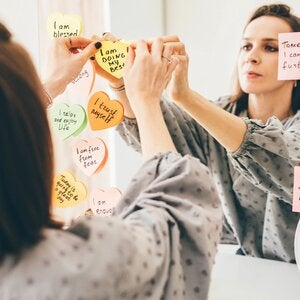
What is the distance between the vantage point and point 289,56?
3.30 feet

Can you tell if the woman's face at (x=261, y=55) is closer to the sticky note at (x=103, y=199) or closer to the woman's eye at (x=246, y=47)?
the woman's eye at (x=246, y=47)

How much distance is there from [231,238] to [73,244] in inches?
27.5

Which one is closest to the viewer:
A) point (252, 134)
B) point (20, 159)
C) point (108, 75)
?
point (20, 159)

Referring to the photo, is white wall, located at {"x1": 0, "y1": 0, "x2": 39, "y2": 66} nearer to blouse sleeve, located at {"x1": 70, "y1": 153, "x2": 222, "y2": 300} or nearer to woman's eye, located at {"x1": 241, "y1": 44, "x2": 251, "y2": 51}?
woman's eye, located at {"x1": 241, "y1": 44, "x2": 251, "y2": 51}

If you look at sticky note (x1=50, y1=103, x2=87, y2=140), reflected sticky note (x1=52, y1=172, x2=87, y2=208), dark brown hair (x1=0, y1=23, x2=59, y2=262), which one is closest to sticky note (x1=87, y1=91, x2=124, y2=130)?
sticky note (x1=50, y1=103, x2=87, y2=140)

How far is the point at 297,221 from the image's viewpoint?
1.03 m

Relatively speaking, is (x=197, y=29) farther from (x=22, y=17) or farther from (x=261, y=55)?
(x=22, y=17)

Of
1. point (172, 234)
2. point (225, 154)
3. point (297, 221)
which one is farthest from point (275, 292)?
point (172, 234)

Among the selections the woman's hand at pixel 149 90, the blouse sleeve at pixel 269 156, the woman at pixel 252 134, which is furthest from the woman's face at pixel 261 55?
the woman's hand at pixel 149 90

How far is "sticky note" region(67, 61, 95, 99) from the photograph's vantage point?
1045 millimetres

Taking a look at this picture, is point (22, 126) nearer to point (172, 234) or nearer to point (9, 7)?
point (172, 234)

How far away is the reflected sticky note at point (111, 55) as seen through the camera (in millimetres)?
1006

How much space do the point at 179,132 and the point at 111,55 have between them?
21cm

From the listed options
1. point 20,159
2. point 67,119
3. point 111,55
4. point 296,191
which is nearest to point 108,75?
point 111,55
